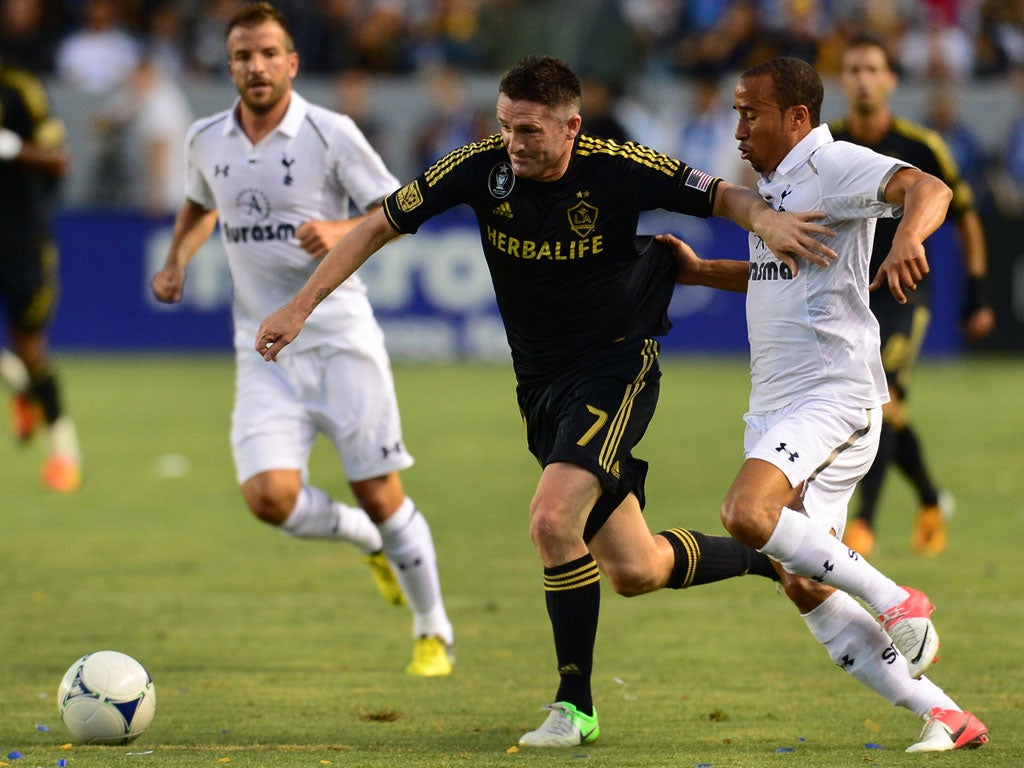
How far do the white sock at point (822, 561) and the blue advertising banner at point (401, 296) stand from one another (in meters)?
13.7

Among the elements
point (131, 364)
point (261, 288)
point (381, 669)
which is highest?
point (261, 288)

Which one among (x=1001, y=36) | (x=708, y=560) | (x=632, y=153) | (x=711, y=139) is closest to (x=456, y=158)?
(x=632, y=153)

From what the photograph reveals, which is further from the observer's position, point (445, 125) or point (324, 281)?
point (445, 125)

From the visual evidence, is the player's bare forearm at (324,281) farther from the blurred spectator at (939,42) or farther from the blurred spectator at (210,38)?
the blurred spectator at (939,42)

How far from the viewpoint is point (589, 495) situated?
5.88 m

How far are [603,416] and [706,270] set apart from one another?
2.36 ft

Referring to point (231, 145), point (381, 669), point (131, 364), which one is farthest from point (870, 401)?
point (131, 364)

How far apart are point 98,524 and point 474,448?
157 inches

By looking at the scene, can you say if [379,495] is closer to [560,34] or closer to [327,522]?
[327,522]

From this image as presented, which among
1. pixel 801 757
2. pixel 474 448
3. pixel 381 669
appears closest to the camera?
pixel 801 757

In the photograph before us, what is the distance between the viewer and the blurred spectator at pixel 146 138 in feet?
69.6


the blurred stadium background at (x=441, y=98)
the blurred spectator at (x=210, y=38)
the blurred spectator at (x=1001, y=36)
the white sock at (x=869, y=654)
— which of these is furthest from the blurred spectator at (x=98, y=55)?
the white sock at (x=869, y=654)

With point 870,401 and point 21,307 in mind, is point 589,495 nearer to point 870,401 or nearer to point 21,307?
point 870,401

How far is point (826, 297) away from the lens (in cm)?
572
